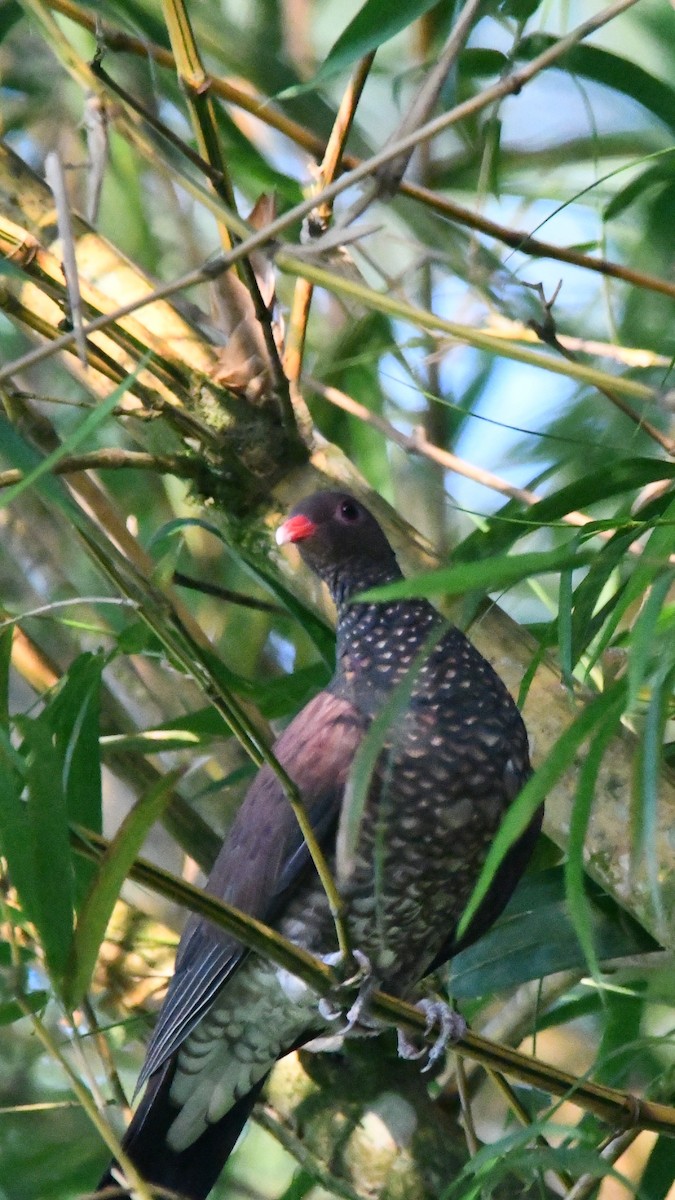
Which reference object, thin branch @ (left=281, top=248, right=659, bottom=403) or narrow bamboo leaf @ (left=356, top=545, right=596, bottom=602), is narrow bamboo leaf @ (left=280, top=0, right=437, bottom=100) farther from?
narrow bamboo leaf @ (left=356, top=545, right=596, bottom=602)

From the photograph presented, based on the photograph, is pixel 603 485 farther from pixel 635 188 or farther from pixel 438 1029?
pixel 438 1029

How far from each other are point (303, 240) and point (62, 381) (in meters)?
1.21

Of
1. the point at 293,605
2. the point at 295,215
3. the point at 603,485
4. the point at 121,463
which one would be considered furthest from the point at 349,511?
the point at 295,215

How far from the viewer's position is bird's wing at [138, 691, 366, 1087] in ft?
4.72

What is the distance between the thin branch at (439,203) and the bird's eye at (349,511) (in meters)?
0.36

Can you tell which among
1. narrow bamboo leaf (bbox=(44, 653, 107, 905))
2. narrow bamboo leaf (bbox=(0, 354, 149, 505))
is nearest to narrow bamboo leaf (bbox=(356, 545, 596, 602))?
narrow bamboo leaf (bbox=(0, 354, 149, 505))

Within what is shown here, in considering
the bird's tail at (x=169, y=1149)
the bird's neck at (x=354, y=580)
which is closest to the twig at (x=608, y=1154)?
the bird's tail at (x=169, y=1149)

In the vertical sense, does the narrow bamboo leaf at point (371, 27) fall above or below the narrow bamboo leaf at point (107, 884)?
above

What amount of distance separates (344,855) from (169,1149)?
518 mm

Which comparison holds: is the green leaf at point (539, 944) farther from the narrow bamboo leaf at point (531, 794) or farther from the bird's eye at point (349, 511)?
the narrow bamboo leaf at point (531, 794)

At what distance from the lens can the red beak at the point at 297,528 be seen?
5.14 ft

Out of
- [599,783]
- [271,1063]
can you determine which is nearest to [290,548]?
[599,783]

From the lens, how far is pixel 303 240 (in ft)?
4.50

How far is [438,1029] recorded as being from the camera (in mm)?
1468
